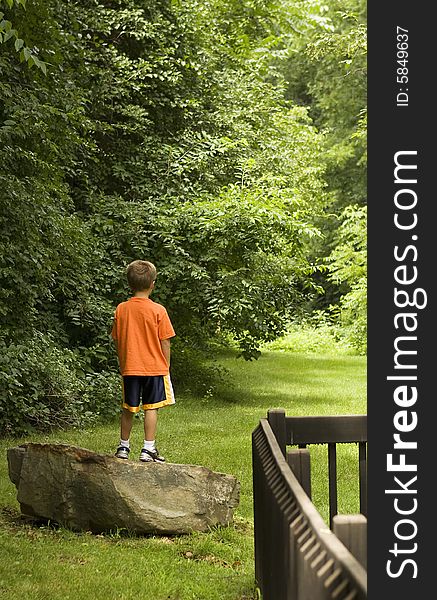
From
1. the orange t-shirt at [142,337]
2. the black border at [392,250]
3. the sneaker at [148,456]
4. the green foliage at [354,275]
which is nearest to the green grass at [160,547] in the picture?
the sneaker at [148,456]

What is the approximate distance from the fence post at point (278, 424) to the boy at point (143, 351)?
101 inches

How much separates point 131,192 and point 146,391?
9.01 metres

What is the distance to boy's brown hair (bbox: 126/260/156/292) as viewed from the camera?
7277 mm

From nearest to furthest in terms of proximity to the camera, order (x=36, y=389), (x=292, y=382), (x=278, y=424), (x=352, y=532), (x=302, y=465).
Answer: (x=352, y=532)
(x=302, y=465)
(x=278, y=424)
(x=36, y=389)
(x=292, y=382)

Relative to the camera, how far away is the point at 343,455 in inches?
404

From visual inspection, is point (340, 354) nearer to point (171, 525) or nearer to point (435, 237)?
point (171, 525)

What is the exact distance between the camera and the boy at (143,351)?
7273mm

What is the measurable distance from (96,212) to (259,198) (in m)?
2.53

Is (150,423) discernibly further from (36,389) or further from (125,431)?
(36,389)

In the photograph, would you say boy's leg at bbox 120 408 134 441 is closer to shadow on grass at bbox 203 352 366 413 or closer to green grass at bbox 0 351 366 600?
green grass at bbox 0 351 366 600

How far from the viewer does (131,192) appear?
15977 mm

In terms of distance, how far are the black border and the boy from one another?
525cm

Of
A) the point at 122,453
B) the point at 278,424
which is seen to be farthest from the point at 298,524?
the point at 122,453

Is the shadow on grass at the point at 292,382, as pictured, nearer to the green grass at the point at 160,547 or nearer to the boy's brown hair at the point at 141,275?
the green grass at the point at 160,547
